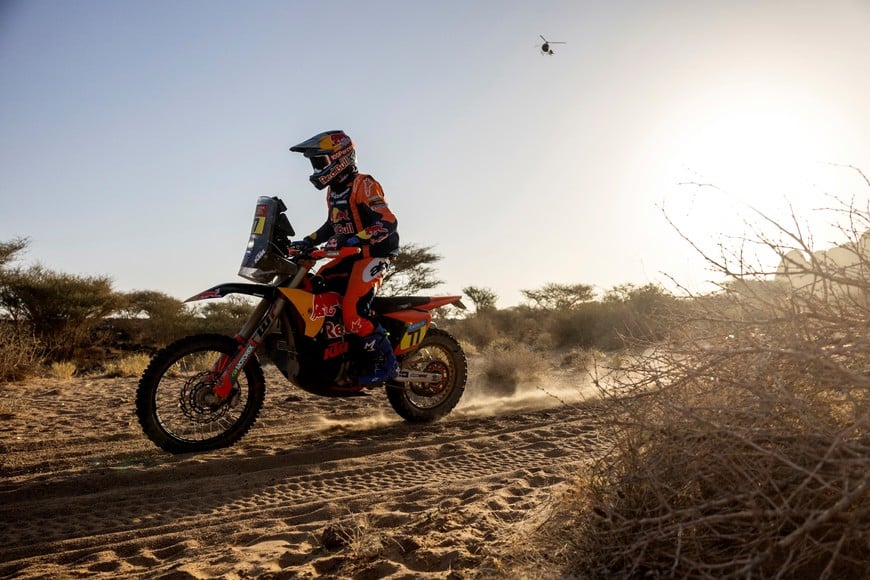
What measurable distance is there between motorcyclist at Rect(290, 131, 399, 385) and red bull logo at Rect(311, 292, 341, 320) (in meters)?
0.08

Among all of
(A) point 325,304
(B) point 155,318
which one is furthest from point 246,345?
(B) point 155,318

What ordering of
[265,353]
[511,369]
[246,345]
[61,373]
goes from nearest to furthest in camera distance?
[246,345] < [265,353] < [511,369] < [61,373]

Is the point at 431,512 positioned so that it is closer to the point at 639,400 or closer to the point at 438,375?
the point at 639,400

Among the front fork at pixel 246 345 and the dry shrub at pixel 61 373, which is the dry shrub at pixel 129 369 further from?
the front fork at pixel 246 345

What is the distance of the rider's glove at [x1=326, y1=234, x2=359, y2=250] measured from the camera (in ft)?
21.4

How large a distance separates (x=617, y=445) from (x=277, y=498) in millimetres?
2508

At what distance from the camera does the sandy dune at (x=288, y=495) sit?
10.9 ft

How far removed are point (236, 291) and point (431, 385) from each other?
8.33 ft

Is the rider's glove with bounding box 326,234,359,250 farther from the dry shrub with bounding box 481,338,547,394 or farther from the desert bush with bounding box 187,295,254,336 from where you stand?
the desert bush with bounding box 187,295,254,336

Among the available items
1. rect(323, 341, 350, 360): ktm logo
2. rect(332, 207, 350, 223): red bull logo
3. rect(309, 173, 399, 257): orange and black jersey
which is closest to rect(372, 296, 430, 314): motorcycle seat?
rect(309, 173, 399, 257): orange and black jersey

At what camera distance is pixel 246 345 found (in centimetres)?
596

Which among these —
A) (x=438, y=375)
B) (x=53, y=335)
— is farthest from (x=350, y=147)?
(x=53, y=335)

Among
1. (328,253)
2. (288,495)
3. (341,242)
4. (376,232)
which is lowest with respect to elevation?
(288,495)

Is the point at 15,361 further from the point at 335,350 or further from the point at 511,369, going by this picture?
the point at 511,369
